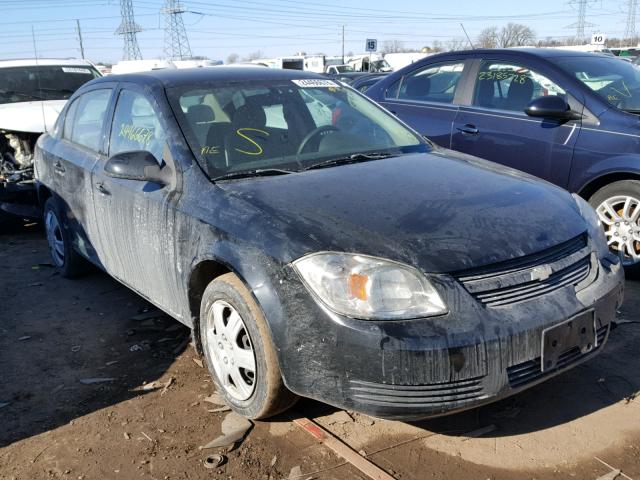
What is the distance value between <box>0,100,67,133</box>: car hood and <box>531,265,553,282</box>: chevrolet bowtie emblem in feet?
20.1

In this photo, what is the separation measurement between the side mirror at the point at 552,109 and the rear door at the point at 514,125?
0.21 ft

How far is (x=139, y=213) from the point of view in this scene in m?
3.69

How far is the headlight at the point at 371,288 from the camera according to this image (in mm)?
2516

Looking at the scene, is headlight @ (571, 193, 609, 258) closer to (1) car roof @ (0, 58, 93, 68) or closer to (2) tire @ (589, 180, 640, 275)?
(2) tire @ (589, 180, 640, 275)

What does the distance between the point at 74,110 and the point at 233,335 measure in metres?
2.97

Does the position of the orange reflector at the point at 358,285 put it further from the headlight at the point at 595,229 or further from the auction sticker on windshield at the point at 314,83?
the auction sticker on windshield at the point at 314,83

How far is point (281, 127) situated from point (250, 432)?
5.82 ft

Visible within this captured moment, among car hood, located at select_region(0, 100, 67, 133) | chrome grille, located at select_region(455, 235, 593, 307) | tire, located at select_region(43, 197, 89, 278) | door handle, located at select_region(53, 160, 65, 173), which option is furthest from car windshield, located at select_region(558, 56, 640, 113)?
car hood, located at select_region(0, 100, 67, 133)

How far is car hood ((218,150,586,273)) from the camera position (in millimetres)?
2645

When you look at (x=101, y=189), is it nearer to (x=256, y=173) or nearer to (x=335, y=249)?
(x=256, y=173)

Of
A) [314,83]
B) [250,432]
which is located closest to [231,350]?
[250,432]

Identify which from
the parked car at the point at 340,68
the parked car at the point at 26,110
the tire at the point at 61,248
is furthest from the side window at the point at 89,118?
the parked car at the point at 340,68

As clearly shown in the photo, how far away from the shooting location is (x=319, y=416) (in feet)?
10.5

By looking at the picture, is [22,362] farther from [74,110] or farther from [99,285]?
[74,110]
